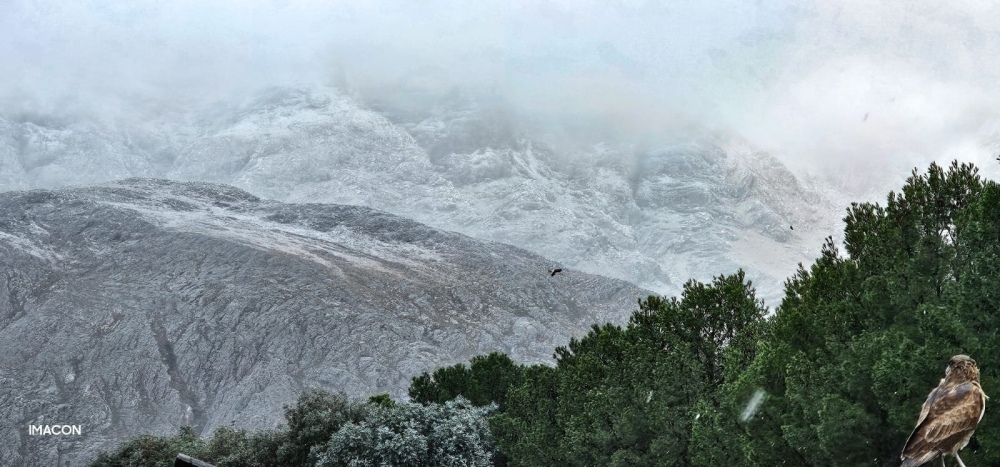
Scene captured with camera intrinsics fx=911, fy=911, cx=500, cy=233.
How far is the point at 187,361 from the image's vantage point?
522ft

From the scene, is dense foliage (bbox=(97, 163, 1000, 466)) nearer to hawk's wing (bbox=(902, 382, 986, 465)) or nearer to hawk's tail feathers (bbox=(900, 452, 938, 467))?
hawk's wing (bbox=(902, 382, 986, 465))

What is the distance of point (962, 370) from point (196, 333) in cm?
16794

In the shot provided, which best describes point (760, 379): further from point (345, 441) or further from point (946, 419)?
point (345, 441)

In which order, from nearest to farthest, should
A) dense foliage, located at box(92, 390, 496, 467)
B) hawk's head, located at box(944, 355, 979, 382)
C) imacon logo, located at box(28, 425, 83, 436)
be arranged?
hawk's head, located at box(944, 355, 979, 382) < dense foliage, located at box(92, 390, 496, 467) < imacon logo, located at box(28, 425, 83, 436)

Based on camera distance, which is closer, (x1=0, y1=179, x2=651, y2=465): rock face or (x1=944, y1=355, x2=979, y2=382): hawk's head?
(x1=944, y1=355, x2=979, y2=382): hawk's head

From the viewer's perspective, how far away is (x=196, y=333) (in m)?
166

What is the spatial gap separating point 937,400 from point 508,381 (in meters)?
60.2

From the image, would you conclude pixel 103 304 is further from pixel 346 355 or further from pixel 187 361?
pixel 346 355

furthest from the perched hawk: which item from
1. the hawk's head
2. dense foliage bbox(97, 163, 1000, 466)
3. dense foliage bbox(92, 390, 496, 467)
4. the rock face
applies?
the rock face

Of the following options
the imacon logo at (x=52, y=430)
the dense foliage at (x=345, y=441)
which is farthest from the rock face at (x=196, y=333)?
the dense foliage at (x=345, y=441)

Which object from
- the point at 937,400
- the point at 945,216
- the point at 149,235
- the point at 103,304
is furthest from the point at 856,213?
the point at 149,235

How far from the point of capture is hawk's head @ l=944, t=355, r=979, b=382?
9.95 meters

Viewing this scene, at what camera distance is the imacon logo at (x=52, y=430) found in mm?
134375

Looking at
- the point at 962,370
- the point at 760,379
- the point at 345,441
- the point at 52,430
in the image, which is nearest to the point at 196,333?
the point at 52,430
